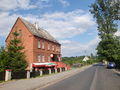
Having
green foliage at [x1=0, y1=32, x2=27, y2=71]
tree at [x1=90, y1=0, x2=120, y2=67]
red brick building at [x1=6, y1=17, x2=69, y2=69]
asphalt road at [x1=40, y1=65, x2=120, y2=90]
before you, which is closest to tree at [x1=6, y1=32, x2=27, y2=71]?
green foliage at [x1=0, y1=32, x2=27, y2=71]

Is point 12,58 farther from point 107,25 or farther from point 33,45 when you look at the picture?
point 107,25

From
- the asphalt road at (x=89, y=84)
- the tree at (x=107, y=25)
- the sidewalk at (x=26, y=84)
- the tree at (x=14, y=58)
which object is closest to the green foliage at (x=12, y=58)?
the tree at (x=14, y=58)

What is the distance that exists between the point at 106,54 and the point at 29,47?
24.6 meters

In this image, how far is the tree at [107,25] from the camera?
152ft

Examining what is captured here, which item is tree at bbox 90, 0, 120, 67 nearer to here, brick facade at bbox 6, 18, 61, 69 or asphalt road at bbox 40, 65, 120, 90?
brick facade at bbox 6, 18, 61, 69

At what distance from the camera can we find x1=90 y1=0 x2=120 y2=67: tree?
4628cm

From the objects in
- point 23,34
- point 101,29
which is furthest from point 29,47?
point 101,29

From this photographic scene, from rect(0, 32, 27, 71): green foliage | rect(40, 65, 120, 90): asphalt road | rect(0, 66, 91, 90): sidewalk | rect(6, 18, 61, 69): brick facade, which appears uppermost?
rect(6, 18, 61, 69): brick facade

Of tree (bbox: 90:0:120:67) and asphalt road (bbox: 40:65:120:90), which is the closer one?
asphalt road (bbox: 40:65:120:90)

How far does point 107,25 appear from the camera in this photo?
49812mm

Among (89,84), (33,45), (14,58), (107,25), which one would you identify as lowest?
(89,84)

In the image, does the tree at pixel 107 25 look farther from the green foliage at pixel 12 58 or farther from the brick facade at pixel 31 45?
the green foliage at pixel 12 58

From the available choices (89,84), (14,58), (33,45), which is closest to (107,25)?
(33,45)

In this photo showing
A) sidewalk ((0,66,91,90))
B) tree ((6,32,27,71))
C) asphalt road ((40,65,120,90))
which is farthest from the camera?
tree ((6,32,27,71))
